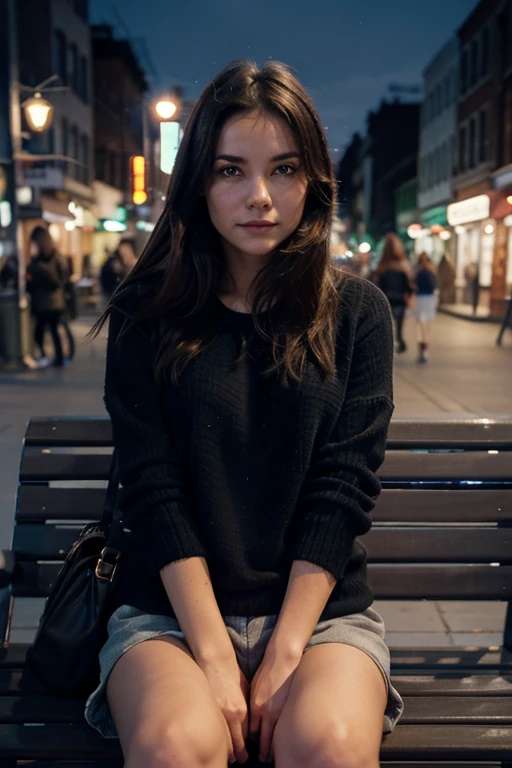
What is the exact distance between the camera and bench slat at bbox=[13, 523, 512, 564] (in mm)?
2770

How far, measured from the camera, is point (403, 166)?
6244 cm

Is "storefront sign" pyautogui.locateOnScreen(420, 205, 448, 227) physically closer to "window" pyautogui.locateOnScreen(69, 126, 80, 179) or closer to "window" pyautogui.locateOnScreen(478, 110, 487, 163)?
"window" pyautogui.locateOnScreen(478, 110, 487, 163)

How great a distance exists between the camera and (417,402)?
1002 centimetres

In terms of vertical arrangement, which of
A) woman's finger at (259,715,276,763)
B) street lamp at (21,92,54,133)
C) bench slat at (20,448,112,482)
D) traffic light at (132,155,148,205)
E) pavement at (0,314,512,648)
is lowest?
pavement at (0,314,512,648)

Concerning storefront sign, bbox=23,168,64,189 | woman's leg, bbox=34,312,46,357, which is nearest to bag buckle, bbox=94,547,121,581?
woman's leg, bbox=34,312,46,357

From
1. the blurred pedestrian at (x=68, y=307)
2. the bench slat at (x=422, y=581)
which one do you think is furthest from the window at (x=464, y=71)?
the bench slat at (x=422, y=581)

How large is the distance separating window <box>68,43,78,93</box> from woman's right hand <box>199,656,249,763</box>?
38010 mm

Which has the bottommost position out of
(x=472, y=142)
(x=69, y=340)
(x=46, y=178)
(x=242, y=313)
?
(x=69, y=340)

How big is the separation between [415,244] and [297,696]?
53690 millimetres

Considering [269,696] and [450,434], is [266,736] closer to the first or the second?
[269,696]

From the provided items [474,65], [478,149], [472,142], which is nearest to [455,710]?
[478,149]

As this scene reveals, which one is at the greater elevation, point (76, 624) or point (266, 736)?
point (76, 624)

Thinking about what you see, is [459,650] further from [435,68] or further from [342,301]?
[435,68]

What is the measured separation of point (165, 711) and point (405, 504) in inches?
45.8
